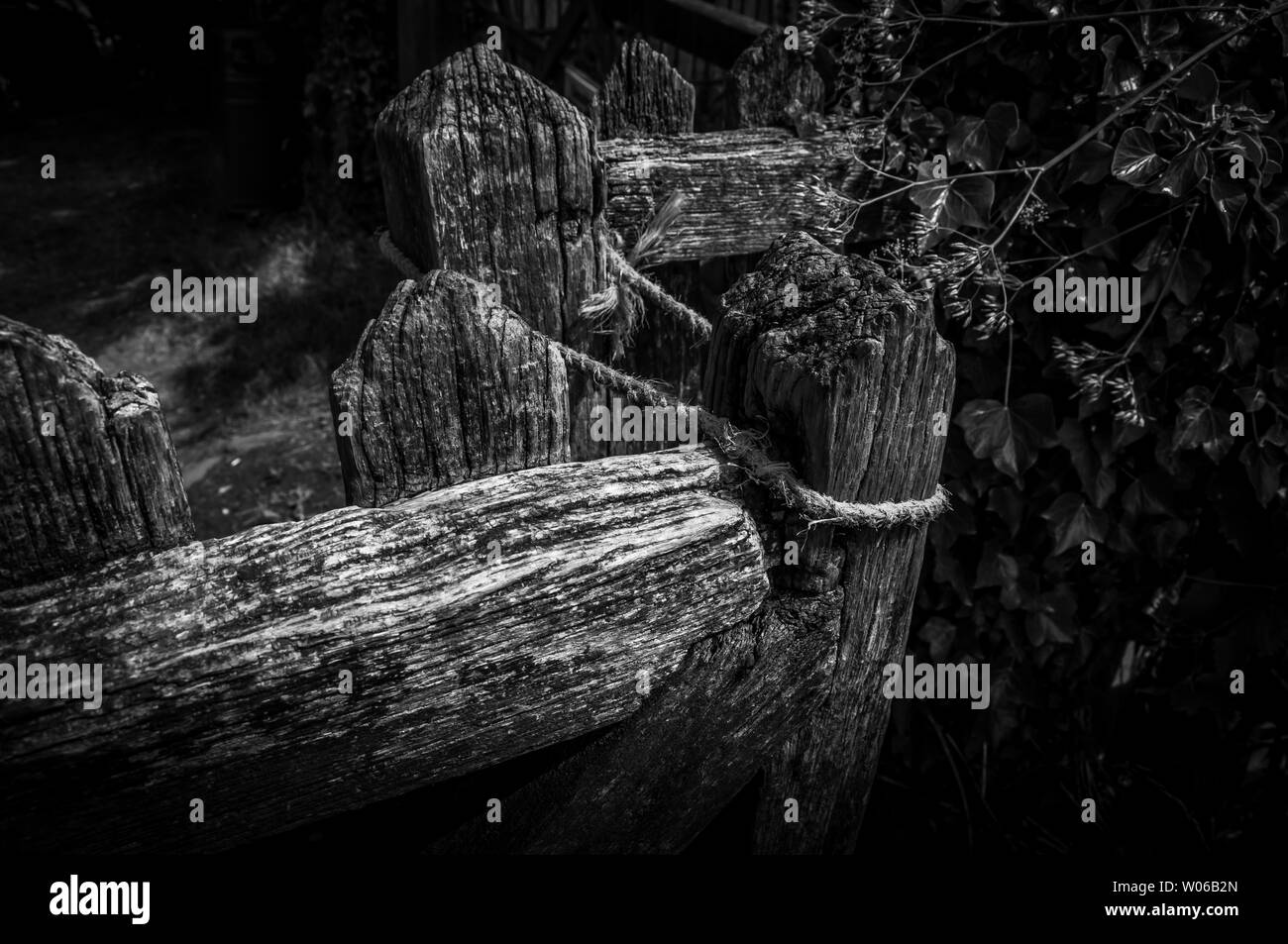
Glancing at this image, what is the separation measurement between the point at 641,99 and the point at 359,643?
135cm

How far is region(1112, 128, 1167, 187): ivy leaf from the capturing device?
189 cm

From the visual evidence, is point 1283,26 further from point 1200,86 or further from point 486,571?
point 486,571

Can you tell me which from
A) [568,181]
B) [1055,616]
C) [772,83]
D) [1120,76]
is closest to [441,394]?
[568,181]

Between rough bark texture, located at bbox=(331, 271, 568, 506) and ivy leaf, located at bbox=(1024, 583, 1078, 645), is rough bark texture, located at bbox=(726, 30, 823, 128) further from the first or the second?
ivy leaf, located at bbox=(1024, 583, 1078, 645)

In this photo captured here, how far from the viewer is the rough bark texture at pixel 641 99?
1.98 metres

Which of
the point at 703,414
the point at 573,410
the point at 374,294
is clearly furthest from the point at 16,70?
the point at 703,414

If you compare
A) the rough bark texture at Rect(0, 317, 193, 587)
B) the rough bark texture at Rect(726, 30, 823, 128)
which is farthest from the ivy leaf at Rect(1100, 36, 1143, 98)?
the rough bark texture at Rect(0, 317, 193, 587)

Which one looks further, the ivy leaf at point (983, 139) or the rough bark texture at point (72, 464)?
the ivy leaf at point (983, 139)

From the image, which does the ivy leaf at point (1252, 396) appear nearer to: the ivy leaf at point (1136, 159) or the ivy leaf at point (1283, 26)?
the ivy leaf at point (1136, 159)

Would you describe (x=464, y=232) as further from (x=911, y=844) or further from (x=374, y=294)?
(x=374, y=294)

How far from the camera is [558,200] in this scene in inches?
66.5

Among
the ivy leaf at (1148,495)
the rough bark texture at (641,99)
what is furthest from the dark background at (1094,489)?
the rough bark texture at (641,99)

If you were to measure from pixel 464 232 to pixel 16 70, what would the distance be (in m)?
10.7

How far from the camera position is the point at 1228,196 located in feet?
6.11
